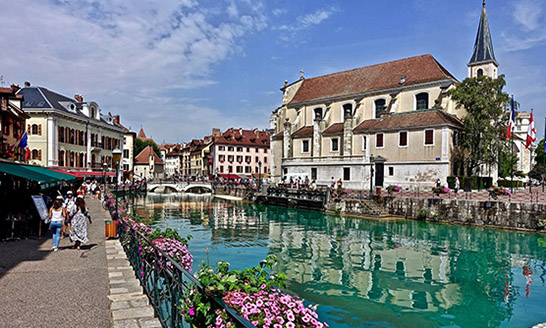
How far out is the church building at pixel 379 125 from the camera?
125ft

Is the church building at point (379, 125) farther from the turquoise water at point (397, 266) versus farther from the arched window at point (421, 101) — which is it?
the turquoise water at point (397, 266)

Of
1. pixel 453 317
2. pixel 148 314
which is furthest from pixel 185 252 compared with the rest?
pixel 453 317

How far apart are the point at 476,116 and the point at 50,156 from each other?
44.7 m

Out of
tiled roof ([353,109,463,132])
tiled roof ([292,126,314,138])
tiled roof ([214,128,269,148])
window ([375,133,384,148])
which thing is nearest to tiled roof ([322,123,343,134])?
tiled roof ([292,126,314,138])

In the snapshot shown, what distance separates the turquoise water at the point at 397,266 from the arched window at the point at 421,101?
1883cm

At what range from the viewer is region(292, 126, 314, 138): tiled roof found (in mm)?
51684

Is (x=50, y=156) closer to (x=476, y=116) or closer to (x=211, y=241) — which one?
(x=211, y=241)

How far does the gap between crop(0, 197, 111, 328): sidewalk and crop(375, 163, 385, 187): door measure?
33.5 metres

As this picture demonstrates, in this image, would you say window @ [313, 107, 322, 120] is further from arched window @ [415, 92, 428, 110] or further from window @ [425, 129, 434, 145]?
window @ [425, 129, 434, 145]

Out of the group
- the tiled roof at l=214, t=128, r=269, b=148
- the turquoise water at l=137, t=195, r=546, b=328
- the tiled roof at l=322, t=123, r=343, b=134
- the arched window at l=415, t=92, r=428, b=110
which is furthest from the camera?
the tiled roof at l=214, t=128, r=269, b=148

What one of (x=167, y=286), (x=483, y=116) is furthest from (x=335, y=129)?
(x=167, y=286)

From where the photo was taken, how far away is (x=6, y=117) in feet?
87.5

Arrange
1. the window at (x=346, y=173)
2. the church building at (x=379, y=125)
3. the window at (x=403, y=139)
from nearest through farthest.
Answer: the church building at (x=379, y=125) → the window at (x=403, y=139) → the window at (x=346, y=173)

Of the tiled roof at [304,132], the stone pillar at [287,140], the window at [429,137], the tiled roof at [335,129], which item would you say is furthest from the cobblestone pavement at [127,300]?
the stone pillar at [287,140]
